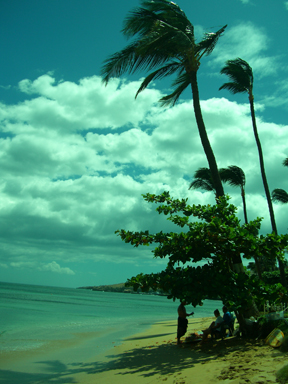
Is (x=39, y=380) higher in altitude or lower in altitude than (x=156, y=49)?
lower

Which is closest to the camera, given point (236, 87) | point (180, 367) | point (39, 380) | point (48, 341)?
point (180, 367)

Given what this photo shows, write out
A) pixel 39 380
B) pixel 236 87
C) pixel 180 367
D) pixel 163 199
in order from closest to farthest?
pixel 180 367 → pixel 39 380 → pixel 163 199 → pixel 236 87

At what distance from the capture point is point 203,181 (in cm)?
2209

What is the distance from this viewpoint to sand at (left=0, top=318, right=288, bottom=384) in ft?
17.6

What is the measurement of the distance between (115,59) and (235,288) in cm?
808

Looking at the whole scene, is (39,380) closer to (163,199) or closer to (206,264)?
(206,264)

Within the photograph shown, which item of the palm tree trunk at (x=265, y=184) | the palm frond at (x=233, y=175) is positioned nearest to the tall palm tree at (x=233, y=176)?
the palm frond at (x=233, y=175)

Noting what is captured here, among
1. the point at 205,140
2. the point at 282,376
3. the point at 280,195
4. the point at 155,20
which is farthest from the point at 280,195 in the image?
the point at 282,376

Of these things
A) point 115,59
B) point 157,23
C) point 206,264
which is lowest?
point 206,264

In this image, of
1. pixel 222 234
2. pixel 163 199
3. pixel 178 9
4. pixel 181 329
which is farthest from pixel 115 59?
pixel 181 329

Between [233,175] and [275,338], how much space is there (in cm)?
1420

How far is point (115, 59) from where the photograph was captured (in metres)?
10.6

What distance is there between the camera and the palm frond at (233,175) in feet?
65.5

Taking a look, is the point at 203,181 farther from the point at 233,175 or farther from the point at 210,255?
the point at 210,255
